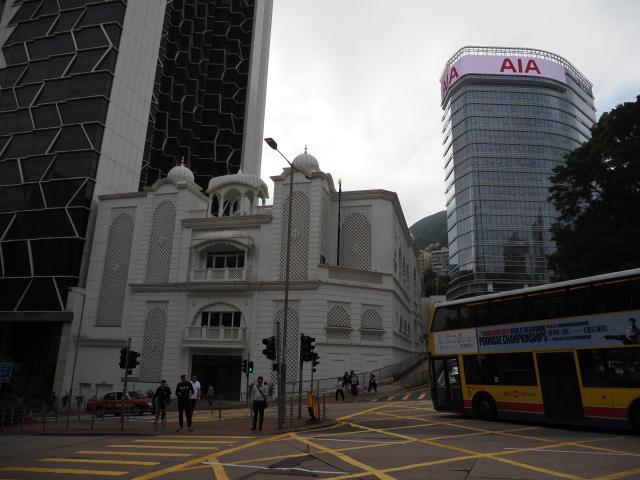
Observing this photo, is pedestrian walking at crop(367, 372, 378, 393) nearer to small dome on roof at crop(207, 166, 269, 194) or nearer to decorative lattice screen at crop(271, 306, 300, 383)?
decorative lattice screen at crop(271, 306, 300, 383)

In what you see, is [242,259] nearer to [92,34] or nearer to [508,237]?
[92,34]

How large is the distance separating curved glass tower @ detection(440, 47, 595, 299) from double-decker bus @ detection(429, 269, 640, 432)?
89.6 meters

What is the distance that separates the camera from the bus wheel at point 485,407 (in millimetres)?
16422

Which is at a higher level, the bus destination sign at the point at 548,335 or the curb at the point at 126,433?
the bus destination sign at the point at 548,335

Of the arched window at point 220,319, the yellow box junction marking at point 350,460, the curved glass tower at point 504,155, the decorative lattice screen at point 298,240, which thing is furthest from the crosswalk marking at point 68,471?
the curved glass tower at point 504,155

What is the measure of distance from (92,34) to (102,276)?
25.7 meters

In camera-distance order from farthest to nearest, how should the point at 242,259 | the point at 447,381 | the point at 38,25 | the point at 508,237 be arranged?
1. the point at 508,237
2. the point at 38,25
3. the point at 242,259
4. the point at 447,381

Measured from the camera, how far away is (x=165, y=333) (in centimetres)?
3700

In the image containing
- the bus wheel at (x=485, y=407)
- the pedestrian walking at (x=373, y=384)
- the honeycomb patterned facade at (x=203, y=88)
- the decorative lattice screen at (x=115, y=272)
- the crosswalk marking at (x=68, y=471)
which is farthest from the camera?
the honeycomb patterned facade at (x=203, y=88)

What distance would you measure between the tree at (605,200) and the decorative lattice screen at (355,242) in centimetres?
1338

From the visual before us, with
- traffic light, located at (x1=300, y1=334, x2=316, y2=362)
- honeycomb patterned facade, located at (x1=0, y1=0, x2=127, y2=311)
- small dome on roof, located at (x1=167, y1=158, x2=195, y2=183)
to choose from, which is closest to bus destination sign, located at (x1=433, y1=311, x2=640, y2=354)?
traffic light, located at (x1=300, y1=334, x2=316, y2=362)

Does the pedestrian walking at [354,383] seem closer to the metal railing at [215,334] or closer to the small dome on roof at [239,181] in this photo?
the metal railing at [215,334]

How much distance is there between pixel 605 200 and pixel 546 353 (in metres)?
18.2

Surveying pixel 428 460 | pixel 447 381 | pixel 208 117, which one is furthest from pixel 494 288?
pixel 428 460
